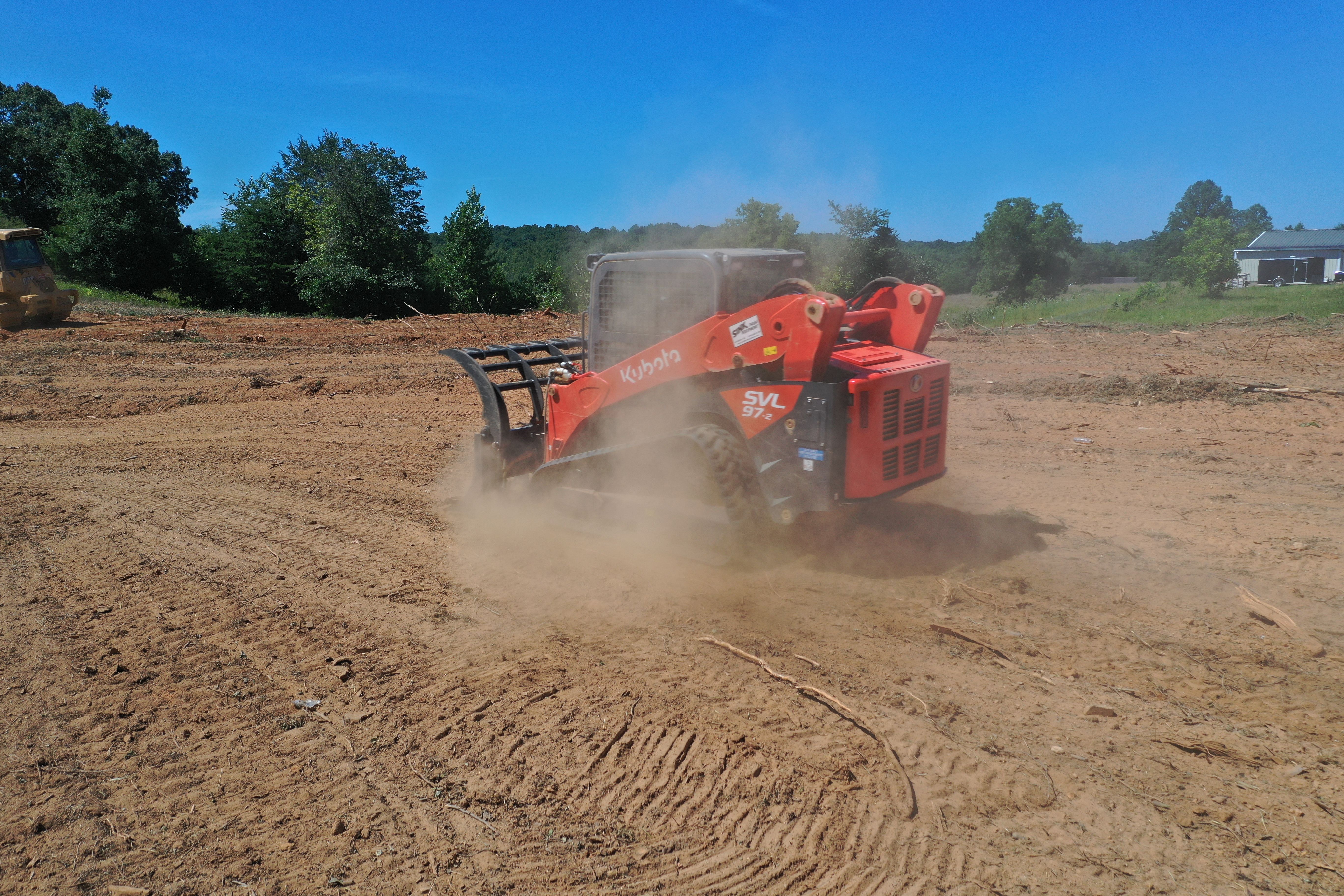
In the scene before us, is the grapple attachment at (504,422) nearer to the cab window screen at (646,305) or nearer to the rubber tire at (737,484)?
the cab window screen at (646,305)

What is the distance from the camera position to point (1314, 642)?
4.25 m

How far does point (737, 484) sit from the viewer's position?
4.89 metres

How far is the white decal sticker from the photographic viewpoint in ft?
16.1

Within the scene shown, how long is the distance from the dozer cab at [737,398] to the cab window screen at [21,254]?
19.0 m

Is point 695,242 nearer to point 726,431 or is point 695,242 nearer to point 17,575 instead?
point 726,431

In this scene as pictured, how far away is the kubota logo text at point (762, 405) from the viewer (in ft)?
16.4

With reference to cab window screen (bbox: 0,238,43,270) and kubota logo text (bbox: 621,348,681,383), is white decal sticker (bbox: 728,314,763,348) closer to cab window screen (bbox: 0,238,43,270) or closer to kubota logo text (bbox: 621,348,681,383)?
kubota logo text (bbox: 621,348,681,383)

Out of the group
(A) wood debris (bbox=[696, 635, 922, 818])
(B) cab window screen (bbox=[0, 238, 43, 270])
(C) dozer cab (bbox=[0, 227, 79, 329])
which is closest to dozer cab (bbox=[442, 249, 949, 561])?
(A) wood debris (bbox=[696, 635, 922, 818])

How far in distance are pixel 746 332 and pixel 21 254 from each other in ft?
70.5

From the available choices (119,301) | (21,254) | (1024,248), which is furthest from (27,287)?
(1024,248)

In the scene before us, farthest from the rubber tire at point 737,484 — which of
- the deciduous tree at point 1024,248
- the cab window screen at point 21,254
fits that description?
the deciduous tree at point 1024,248

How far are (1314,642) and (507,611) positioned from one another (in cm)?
446

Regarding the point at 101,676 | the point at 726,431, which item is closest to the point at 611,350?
the point at 726,431

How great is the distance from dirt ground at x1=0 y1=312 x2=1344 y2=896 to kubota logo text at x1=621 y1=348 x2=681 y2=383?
120 centimetres
